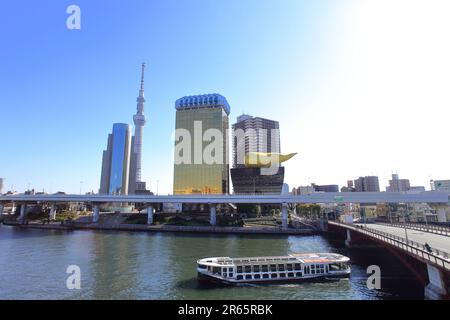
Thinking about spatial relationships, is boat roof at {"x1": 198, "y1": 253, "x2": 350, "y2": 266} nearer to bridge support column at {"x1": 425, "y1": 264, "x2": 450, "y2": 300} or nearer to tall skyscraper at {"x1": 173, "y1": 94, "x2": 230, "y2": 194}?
bridge support column at {"x1": 425, "y1": 264, "x2": 450, "y2": 300}

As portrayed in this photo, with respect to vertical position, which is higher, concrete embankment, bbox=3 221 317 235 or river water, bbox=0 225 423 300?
concrete embankment, bbox=3 221 317 235

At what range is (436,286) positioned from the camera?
24.4 meters

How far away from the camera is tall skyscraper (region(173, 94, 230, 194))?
16588cm

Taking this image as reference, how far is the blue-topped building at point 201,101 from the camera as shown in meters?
176

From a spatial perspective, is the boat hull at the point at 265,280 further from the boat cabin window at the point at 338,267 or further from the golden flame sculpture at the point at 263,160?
the golden flame sculpture at the point at 263,160

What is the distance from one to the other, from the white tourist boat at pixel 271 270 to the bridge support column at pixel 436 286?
10.1m

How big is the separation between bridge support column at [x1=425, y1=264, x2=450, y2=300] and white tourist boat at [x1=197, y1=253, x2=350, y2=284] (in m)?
10.1

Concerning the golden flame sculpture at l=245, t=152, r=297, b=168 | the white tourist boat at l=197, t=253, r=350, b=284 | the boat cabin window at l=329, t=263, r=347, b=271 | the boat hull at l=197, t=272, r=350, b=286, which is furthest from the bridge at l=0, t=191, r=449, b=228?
the golden flame sculpture at l=245, t=152, r=297, b=168

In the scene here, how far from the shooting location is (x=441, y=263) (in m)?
24.1

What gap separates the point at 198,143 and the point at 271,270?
14374cm

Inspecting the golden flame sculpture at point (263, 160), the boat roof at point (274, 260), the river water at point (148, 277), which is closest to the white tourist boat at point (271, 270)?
the boat roof at point (274, 260)

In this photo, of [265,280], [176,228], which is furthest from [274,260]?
[176,228]

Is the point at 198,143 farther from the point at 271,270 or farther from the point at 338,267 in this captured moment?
the point at 271,270
